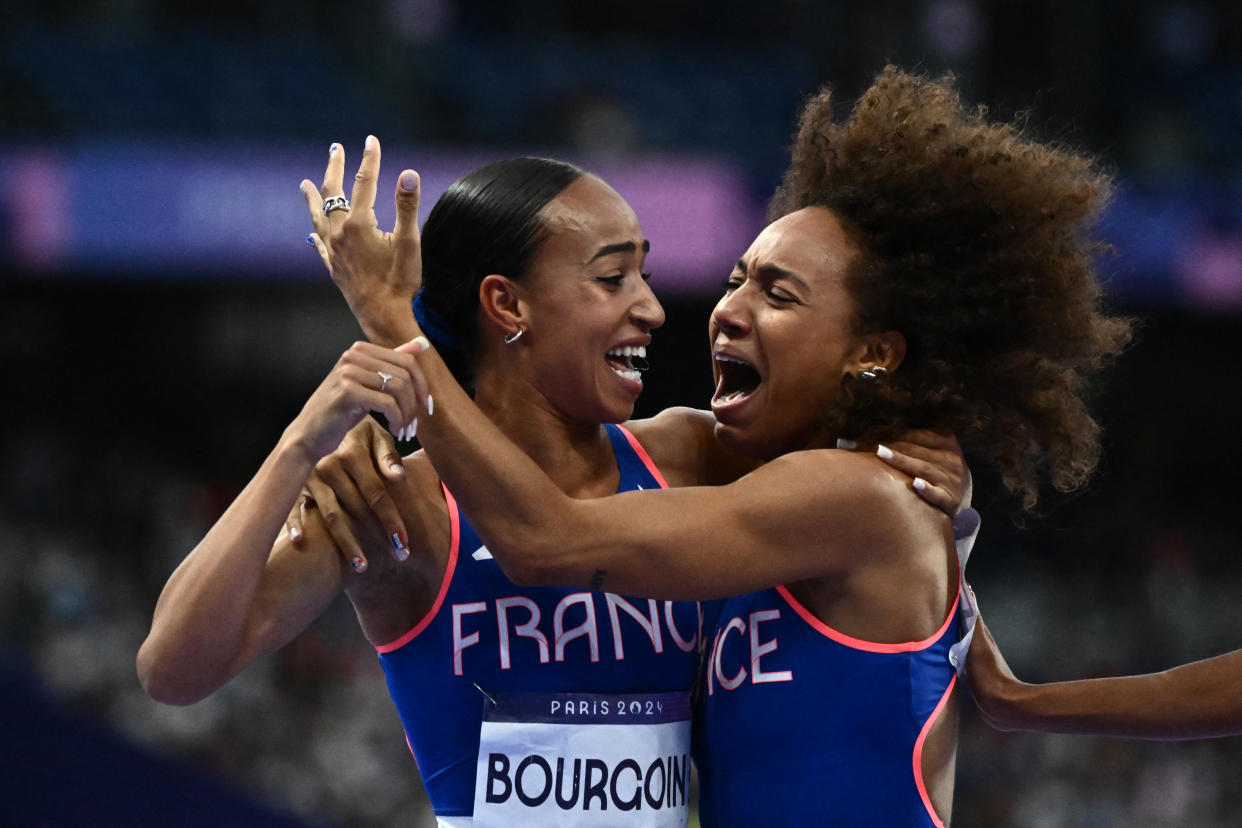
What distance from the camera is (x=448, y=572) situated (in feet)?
9.05

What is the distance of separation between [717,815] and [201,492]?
331 inches

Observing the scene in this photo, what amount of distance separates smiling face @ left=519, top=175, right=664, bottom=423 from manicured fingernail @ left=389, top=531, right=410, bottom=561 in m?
0.47

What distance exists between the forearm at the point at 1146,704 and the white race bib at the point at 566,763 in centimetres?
95

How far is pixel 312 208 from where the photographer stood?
261 centimetres

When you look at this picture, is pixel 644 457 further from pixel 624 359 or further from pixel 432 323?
pixel 432 323

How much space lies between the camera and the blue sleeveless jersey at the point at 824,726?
2.75 m

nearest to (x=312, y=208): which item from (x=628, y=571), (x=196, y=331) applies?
(x=628, y=571)

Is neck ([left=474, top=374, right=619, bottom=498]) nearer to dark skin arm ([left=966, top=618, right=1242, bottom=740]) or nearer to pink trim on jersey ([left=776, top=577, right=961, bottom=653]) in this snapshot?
pink trim on jersey ([left=776, top=577, right=961, bottom=653])

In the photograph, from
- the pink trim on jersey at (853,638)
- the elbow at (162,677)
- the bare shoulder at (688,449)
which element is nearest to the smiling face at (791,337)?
the bare shoulder at (688,449)

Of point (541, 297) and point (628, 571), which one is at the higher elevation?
point (541, 297)

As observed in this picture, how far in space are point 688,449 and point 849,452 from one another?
0.51m

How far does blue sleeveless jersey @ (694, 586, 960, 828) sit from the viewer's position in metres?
2.75

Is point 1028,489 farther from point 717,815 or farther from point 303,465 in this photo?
point 303,465

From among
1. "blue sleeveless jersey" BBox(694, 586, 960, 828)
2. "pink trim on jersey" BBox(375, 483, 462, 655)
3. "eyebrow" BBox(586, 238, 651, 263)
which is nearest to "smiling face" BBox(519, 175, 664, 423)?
"eyebrow" BBox(586, 238, 651, 263)
